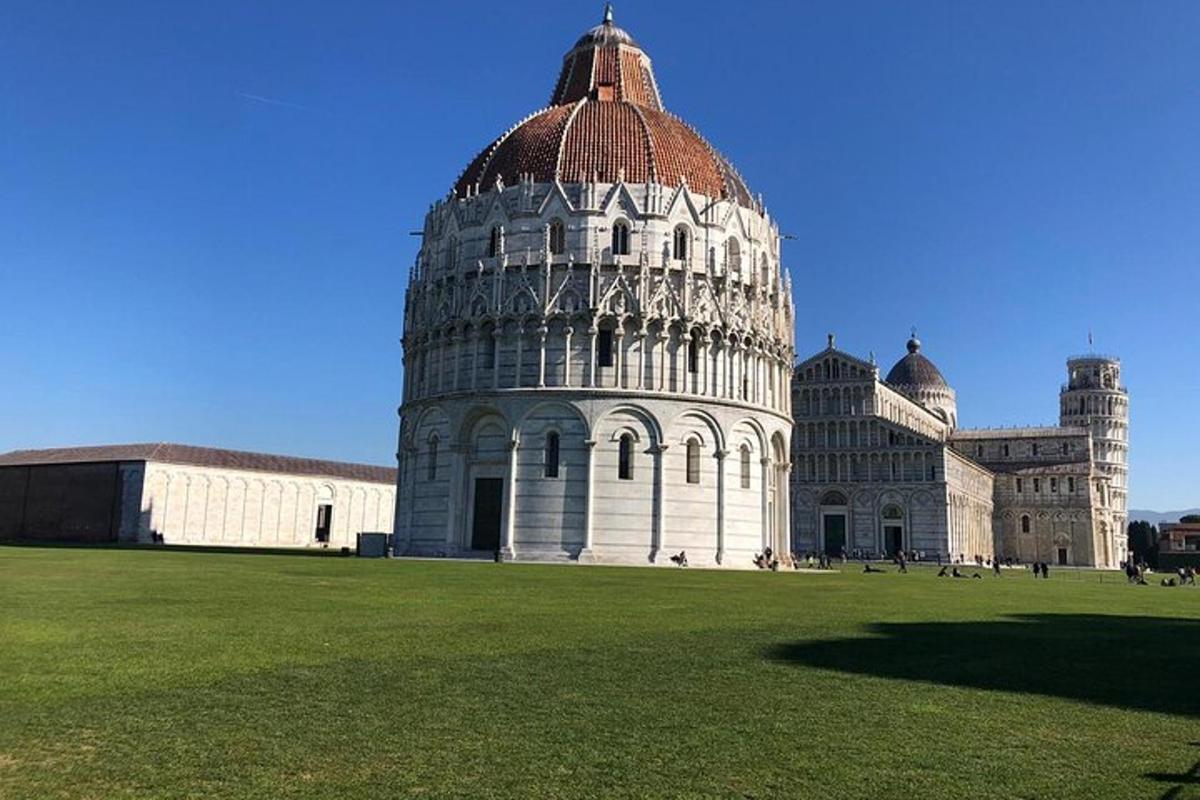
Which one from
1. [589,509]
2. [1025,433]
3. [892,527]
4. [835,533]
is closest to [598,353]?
[589,509]

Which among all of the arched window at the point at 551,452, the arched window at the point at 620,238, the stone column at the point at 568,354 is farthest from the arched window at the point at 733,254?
the arched window at the point at 551,452

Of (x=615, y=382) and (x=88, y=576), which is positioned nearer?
(x=88, y=576)

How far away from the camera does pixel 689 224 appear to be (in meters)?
49.9

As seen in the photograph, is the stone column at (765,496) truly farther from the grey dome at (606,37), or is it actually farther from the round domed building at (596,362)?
the grey dome at (606,37)

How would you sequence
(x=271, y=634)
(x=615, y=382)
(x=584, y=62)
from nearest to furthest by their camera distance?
(x=271, y=634), (x=615, y=382), (x=584, y=62)

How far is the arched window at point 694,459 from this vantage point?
47000 millimetres

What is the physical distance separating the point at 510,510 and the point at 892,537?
207 ft

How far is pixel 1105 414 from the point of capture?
14088 centimetres

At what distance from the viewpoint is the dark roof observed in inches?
2987

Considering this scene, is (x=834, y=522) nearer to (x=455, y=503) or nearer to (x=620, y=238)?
(x=620, y=238)

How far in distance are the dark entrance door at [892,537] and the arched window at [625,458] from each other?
5976 centimetres

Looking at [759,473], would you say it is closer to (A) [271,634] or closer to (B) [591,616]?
(B) [591,616]

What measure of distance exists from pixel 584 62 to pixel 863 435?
5367 centimetres

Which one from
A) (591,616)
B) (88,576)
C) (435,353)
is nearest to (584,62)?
(435,353)
